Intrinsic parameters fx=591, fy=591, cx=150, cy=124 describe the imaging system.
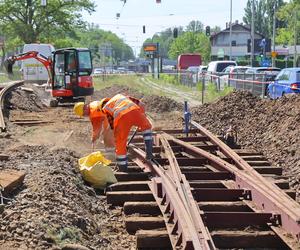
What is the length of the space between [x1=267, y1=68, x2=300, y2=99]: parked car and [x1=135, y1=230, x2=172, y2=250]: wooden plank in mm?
14481

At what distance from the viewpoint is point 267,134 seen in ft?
44.9

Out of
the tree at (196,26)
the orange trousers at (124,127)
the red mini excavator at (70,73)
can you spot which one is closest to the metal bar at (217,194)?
the orange trousers at (124,127)

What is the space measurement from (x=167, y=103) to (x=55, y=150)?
1262 centimetres

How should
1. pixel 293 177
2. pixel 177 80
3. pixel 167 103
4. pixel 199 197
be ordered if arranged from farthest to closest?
pixel 177 80
pixel 167 103
pixel 293 177
pixel 199 197

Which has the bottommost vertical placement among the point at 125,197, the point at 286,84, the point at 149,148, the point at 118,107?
the point at 125,197

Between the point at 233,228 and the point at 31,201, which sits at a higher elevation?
the point at 31,201

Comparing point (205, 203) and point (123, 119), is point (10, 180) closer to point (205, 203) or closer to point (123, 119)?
point (205, 203)

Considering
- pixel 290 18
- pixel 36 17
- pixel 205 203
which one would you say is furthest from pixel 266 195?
pixel 290 18

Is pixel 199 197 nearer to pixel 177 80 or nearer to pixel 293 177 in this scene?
pixel 293 177

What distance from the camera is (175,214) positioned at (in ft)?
23.6

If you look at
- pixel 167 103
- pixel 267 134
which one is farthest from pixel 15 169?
pixel 167 103

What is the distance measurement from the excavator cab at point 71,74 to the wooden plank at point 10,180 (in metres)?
18.3

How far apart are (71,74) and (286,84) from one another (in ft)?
32.9

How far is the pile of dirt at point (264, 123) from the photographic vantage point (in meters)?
11.7
